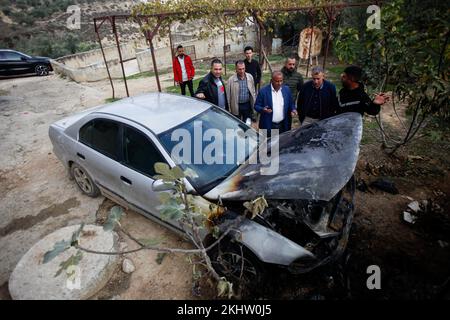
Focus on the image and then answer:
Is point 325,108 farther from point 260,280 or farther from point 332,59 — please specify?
point 332,59

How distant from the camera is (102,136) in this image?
3682 mm

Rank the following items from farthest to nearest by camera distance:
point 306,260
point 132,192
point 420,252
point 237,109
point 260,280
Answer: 1. point 237,109
2. point 132,192
3. point 420,252
4. point 260,280
5. point 306,260

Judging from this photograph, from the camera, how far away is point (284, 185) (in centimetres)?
251

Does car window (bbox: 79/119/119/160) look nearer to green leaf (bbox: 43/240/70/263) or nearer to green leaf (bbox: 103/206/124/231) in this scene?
green leaf (bbox: 103/206/124/231)

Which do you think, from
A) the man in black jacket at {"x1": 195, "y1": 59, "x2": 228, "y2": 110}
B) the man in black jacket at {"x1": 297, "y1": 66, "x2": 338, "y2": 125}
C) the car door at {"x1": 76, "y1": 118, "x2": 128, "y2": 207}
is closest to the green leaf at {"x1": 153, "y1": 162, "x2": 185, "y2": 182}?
the car door at {"x1": 76, "y1": 118, "x2": 128, "y2": 207}

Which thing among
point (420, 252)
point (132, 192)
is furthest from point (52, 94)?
point (420, 252)

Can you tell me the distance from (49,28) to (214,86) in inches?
1146

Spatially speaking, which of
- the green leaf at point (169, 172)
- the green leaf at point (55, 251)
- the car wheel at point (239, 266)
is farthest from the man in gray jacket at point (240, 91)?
the green leaf at point (55, 251)

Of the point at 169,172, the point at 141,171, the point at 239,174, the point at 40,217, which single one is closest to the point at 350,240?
the point at 239,174

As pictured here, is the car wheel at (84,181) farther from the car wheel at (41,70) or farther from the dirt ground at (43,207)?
the car wheel at (41,70)

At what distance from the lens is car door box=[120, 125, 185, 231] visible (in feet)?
10.3

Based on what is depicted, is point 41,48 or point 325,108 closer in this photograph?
point 325,108
